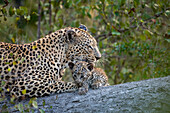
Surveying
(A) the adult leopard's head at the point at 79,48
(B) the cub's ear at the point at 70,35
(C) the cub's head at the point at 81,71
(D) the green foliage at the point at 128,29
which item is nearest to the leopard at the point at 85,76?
(C) the cub's head at the point at 81,71

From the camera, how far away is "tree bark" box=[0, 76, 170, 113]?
5830 mm

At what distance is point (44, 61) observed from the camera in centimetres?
764

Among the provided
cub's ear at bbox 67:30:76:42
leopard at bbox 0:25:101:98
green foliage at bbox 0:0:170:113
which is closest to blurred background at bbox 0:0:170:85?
green foliage at bbox 0:0:170:113

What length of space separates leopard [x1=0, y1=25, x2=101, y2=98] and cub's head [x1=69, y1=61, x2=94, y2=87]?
198mm

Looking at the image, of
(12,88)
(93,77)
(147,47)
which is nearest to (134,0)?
(147,47)

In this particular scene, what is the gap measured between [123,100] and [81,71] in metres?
1.85

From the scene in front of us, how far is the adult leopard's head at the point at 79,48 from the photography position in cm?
809

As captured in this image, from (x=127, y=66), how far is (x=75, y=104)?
7.61 metres

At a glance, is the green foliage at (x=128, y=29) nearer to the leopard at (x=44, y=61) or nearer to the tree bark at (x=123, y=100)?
the leopard at (x=44, y=61)

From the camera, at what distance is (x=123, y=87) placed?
6.39 m

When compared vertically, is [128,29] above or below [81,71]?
above

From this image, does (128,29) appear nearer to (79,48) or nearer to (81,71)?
(79,48)

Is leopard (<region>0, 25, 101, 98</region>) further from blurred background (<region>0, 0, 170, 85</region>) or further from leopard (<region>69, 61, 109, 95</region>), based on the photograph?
blurred background (<region>0, 0, 170, 85</region>)

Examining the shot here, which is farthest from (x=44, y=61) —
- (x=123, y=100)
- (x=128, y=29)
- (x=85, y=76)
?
(x=128, y=29)
